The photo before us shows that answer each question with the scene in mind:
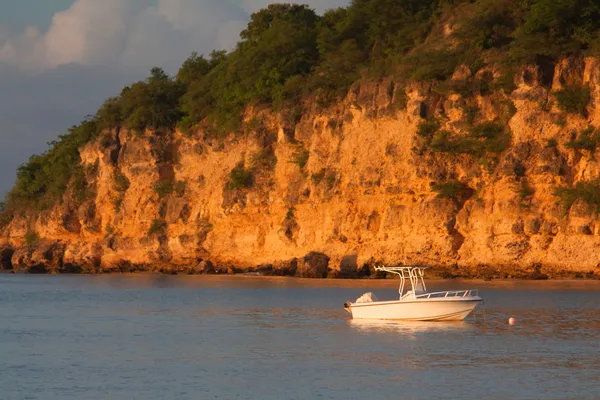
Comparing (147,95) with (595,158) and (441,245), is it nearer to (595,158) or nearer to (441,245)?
(441,245)

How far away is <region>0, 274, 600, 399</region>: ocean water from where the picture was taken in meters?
19.6

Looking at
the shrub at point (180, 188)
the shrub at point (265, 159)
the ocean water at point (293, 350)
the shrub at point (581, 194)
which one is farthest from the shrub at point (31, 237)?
the shrub at point (581, 194)

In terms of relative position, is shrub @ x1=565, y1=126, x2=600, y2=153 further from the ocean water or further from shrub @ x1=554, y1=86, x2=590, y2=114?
the ocean water

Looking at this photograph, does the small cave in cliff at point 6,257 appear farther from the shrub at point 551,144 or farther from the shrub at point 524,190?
the shrub at point 551,144

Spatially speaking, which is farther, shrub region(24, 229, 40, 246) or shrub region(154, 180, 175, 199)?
shrub region(24, 229, 40, 246)

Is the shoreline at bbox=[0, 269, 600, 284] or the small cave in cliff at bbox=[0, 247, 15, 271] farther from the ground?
the small cave in cliff at bbox=[0, 247, 15, 271]

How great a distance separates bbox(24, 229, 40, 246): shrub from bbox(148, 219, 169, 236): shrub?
17.1 m

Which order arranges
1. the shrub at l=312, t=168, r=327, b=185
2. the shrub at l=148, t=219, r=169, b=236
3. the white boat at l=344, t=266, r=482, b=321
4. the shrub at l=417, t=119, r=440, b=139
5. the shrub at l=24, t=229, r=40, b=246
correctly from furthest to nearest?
the shrub at l=24, t=229, r=40, b=246 → the shrub at l=148, t=219, r=169, b=236 → the shrub at l=312, t=168, r=327, b=185 → the shrub at l=417, t=119, r=440, b=139 → the white boat at l=344, t=266, r=482, b=321

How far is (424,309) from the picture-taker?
30828 millimetres

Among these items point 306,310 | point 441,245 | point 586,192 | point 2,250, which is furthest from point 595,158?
point 2,250

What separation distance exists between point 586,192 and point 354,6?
26.0 m

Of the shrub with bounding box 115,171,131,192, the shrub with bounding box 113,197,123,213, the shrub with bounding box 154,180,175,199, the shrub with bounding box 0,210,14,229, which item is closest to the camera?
the shrub with bounding box 154,180,175,199

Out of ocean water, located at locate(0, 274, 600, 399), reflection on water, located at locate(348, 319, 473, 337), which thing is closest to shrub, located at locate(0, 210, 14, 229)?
ocean water, located at locate(0, 274, 600, 399)

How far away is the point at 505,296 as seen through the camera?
40.2m
